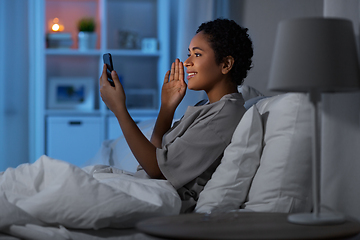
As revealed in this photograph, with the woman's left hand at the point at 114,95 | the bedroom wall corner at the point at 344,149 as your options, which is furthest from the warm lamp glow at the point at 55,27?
the bedroom wall corner at the point at 344,149

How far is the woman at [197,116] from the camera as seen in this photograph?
1.38m

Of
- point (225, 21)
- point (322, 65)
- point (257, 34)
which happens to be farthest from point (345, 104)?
point (257, 34)

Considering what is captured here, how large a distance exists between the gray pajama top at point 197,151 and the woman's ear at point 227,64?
0.17 metres

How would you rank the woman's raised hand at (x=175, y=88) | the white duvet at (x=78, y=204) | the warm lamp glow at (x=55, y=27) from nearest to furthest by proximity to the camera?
the white duvet at (x=78, y=204)
the woman's raised hand at (x=175, y=88)
the warm lamp glow at (x=55, y=27)

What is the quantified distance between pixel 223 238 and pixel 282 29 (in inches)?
17.6

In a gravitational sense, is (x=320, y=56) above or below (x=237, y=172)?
above

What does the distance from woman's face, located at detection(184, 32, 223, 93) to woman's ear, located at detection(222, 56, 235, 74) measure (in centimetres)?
1

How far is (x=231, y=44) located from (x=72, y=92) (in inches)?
99.7

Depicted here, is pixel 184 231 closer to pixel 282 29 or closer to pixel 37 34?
pixel 282 29

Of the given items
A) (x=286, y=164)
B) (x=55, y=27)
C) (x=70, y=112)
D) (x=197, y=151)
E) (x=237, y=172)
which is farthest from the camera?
(x=55, y=27)

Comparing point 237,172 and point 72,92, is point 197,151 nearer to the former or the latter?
point 237,172

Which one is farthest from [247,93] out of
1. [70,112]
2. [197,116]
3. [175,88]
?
[70,112]

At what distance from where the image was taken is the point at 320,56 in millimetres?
902

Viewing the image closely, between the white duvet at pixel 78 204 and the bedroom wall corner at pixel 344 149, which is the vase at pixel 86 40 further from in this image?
the bedroom wall corner at pixel 344 149
